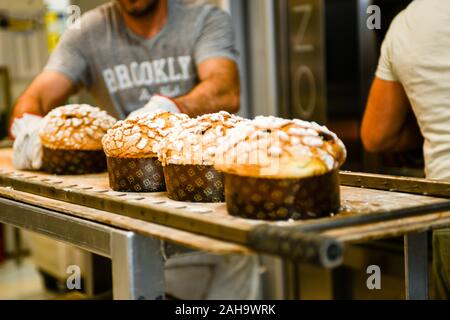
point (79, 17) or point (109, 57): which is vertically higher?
point (79, 17)

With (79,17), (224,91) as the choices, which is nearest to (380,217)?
(224,91)

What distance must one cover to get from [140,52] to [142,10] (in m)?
0.18

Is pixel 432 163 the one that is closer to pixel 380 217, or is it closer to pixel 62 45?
pixel 380 217

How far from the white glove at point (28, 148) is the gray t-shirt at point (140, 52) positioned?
2.26 feet

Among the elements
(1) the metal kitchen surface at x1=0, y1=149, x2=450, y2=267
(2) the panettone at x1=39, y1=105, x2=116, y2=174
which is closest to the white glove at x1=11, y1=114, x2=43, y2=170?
(2) the panettone at x1=39, y1=105, x2=116, y2=174

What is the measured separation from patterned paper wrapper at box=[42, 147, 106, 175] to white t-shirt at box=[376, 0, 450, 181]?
909mm

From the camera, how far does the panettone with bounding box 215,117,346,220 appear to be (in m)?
1.22

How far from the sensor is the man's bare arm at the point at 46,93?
8.47 feet

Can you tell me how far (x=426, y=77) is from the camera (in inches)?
72.9

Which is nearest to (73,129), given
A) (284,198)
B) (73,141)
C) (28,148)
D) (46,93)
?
(73,141)

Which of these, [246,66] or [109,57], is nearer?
[109,57]

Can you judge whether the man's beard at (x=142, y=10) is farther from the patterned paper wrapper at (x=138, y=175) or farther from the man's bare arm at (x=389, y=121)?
the patterned paper wrapper at (x=138, y=175)

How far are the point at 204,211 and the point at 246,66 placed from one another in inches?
101

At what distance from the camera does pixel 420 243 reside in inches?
61.1
